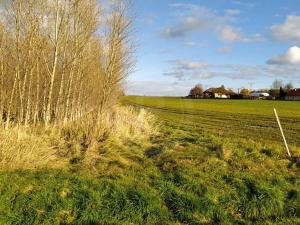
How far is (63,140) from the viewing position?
35.4 ft

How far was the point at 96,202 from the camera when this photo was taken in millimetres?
6590

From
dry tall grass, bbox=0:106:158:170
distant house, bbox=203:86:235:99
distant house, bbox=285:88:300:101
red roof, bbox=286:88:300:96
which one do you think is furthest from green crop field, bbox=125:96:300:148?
distant house, bbox=203:86:235:99

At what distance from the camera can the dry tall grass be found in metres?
8.27

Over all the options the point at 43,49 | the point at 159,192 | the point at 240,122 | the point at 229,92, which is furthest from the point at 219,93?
the point at 159,192

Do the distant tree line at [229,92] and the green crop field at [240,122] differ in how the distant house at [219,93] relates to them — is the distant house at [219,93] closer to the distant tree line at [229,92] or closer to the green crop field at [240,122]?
the distant tree line at [229,92]

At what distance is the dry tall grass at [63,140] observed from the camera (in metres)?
8.27

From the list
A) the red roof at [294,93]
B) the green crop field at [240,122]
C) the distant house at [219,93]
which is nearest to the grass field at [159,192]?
the green crop field at [240,122]

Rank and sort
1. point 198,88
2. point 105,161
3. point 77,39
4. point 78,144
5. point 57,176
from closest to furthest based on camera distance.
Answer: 1. point 57,176
2. point 105,161
3. point 78,144
4. point 77,39
5. point 198,88

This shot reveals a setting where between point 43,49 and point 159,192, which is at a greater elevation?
point 43,49

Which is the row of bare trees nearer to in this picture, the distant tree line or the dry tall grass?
the dry tall grass

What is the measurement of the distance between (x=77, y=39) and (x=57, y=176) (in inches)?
336

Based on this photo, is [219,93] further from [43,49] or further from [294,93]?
[43,49]

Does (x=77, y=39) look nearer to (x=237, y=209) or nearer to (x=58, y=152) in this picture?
(x=58, y=152)

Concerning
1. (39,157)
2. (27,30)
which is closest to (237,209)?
(39,157)
